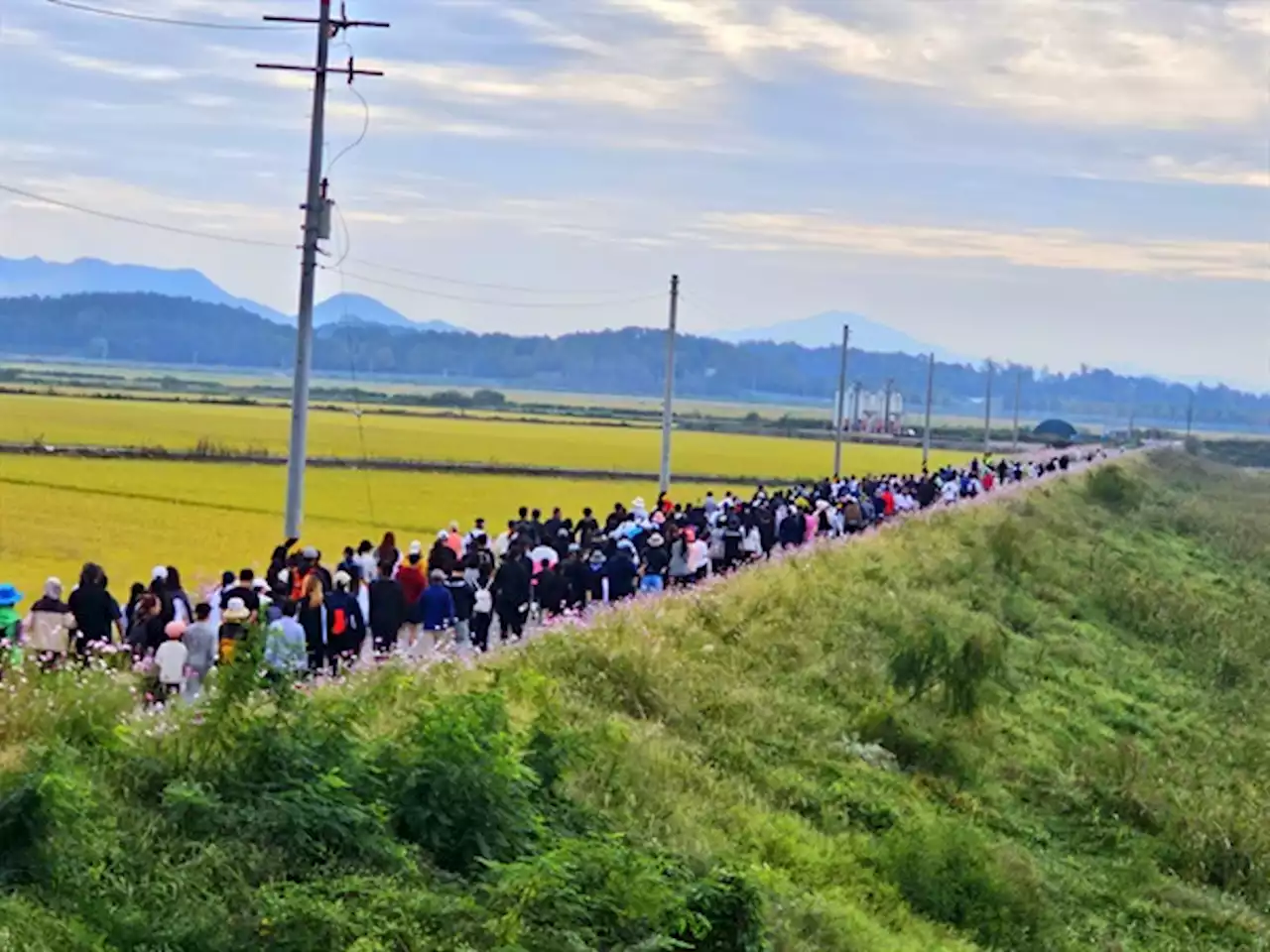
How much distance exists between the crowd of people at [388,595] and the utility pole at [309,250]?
1.44 meters

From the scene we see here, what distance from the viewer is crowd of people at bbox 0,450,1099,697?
13.1m

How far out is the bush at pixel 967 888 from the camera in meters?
14.5

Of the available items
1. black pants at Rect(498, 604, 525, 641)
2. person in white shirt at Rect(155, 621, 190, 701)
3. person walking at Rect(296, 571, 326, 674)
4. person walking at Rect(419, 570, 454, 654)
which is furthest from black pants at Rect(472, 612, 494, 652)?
person in white shirt at Rect(155, 621, 190, 701)

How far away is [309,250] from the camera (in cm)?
2102

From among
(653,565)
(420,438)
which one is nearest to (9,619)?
(653,565)

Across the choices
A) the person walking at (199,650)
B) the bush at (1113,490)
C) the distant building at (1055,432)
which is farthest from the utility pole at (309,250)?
the distant building at (1055,432)

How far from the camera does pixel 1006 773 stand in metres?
19.6

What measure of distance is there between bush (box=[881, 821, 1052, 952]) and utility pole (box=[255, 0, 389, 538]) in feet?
30.2

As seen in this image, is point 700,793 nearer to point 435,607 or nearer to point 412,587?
point 435,607

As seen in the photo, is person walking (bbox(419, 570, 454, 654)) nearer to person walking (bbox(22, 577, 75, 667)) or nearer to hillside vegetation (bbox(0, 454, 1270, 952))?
hillside vegetation (bbox(0, 454, 1270, 952))

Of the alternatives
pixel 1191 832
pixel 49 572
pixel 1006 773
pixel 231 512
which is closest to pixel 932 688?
pixel 1006 773

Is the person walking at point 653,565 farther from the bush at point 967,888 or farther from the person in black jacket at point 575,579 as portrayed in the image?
the bush at point 967,888

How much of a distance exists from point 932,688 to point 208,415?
59505 mm

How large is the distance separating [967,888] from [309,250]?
1168 centimetres
